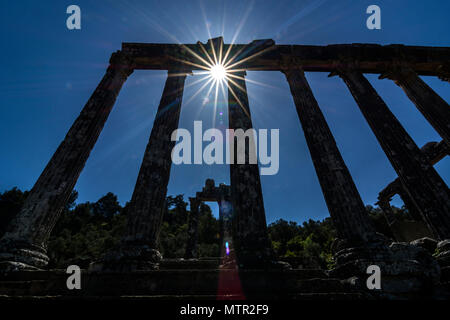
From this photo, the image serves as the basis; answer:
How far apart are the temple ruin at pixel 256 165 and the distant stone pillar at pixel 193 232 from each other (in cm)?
1160

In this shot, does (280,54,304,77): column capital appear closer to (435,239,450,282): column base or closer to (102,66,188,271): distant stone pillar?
(102,66,188,271): distant stone pillar

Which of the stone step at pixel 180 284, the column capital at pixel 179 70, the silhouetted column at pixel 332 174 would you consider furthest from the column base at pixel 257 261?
the column capital at pixel 179 70

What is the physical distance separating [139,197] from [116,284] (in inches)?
102

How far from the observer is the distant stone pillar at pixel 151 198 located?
5.12 m

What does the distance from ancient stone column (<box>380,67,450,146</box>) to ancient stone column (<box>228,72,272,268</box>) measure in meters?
9.32

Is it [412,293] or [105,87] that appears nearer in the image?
[412,293]

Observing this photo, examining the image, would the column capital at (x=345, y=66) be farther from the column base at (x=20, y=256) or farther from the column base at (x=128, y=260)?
the column base at (x=20, y=256)

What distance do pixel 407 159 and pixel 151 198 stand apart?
10.0m

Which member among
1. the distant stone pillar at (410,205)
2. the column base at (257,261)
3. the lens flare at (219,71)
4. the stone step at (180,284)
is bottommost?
the stone step at (180,284)

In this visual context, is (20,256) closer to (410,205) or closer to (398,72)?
(398,72)

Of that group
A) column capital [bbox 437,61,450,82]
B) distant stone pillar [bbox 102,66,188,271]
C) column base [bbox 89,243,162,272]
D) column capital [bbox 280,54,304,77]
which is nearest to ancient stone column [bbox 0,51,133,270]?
column base [bbox 89,243,162,272]
